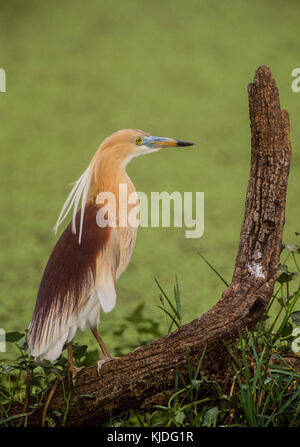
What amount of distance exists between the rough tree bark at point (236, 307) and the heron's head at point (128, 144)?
21 cm

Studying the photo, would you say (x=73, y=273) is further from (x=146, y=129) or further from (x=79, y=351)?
(x=146, y=129)

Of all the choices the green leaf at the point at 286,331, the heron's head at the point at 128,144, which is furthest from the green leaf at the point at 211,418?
the heron's head at the point at 128,144

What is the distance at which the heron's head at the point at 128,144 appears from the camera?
1.35 m

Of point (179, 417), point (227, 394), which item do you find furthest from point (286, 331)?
point (179, 417)

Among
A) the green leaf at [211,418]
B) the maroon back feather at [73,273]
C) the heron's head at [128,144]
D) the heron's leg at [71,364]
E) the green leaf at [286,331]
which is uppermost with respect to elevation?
the heron's head at [128,144]

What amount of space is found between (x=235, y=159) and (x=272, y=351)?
1109mm

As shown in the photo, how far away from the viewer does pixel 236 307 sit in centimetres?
126

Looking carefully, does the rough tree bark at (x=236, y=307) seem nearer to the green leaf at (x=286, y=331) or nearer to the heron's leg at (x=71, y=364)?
the heron's leg at (x=71, y=364)

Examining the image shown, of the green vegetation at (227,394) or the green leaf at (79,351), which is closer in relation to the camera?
the green vegetation at (227,394)

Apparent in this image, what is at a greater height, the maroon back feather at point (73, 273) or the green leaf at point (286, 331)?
the maroon back feather at point (73, 273)

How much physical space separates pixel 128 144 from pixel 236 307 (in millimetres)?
398

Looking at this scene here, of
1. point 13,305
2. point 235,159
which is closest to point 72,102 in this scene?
point 235,159

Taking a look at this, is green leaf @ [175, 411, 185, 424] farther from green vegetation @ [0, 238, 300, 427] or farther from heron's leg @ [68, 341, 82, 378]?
heron's leg @ [68, 341, 82, 378]

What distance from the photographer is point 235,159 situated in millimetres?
2363
